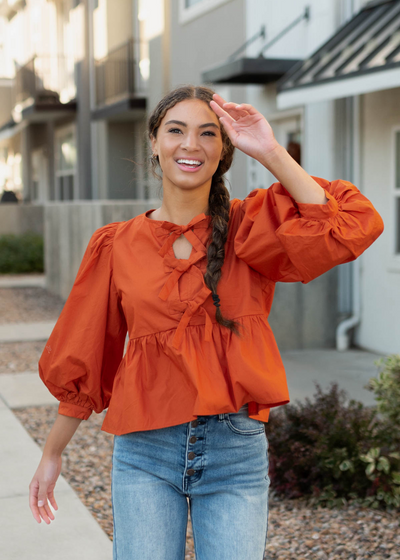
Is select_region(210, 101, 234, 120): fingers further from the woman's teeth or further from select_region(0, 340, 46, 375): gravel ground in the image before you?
select_region(0, 340, 46, 375): gravel ground

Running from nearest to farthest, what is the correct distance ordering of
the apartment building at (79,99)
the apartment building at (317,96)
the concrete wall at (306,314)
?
1. the apartment building at (317,96)
2. the concrete wall at (306,314)
3. the apartment building at (79,99)

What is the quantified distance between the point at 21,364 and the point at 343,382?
3.23 m

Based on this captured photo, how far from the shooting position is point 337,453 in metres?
3.74

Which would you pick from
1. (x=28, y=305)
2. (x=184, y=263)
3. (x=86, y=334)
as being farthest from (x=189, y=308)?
(x=28, y=305)

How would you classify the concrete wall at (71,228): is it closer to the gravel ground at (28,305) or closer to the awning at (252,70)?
the gravel ground at (28,305)

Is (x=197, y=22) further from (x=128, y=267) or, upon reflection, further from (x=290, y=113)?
(x=128, y=267)

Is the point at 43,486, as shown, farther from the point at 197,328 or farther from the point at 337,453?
the point at 337,453

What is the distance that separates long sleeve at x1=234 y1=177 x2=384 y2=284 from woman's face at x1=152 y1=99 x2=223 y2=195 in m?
0.18

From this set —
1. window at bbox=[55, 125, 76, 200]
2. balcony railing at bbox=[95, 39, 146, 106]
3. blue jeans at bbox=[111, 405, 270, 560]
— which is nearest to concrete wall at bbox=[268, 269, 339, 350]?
blue jeans at bbox=[111, 405, 270, 560]

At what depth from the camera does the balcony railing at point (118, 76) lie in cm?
1519

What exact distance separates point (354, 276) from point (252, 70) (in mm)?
2527

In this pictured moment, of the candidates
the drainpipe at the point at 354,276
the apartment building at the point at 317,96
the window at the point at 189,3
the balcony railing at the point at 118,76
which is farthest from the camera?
the balcony railing at the point at 118,76

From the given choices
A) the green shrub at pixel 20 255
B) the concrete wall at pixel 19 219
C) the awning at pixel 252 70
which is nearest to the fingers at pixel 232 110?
the awning at pixel 252 70

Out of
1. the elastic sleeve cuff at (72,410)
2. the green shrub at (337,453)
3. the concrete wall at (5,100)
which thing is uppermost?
the concrete wall at (5,100)
